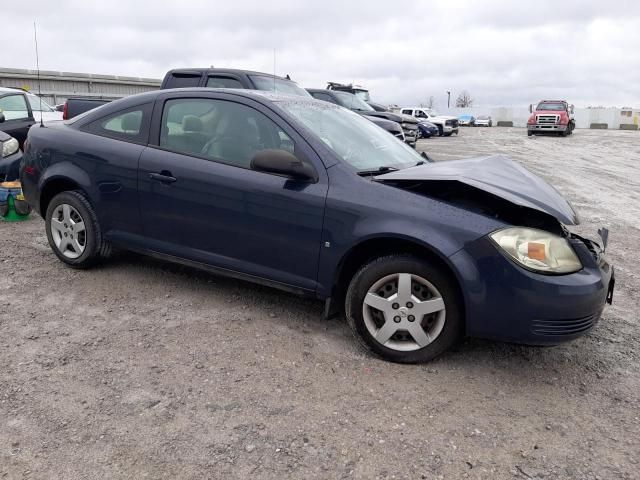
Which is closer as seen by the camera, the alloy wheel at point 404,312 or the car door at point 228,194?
the alloy wheel at point 404,312

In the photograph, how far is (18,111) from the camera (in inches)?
396

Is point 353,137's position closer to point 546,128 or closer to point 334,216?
point 334,216

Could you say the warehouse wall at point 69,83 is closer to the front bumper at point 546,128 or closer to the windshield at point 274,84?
the windshield at point 274,84

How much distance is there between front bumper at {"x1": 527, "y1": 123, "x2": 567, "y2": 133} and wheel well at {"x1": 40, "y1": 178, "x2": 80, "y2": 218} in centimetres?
3021

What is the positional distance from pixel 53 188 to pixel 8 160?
2689 mm

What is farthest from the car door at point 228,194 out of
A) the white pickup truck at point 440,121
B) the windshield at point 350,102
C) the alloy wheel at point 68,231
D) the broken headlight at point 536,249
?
the white pickup truck at point 440,121

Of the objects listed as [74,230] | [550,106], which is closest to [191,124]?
[74,230]

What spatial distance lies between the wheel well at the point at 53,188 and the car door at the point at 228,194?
2.90 ft

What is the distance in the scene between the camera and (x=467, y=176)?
10.8 ft

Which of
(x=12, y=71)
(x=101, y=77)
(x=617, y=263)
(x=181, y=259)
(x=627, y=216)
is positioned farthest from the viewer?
(x=101, y=77)

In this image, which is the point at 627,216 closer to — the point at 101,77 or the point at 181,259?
the point at 181,259

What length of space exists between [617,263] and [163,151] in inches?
173

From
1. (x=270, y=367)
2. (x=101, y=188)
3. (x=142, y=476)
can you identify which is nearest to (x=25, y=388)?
(x=142, y=476)

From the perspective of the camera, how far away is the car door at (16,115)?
9171mm
